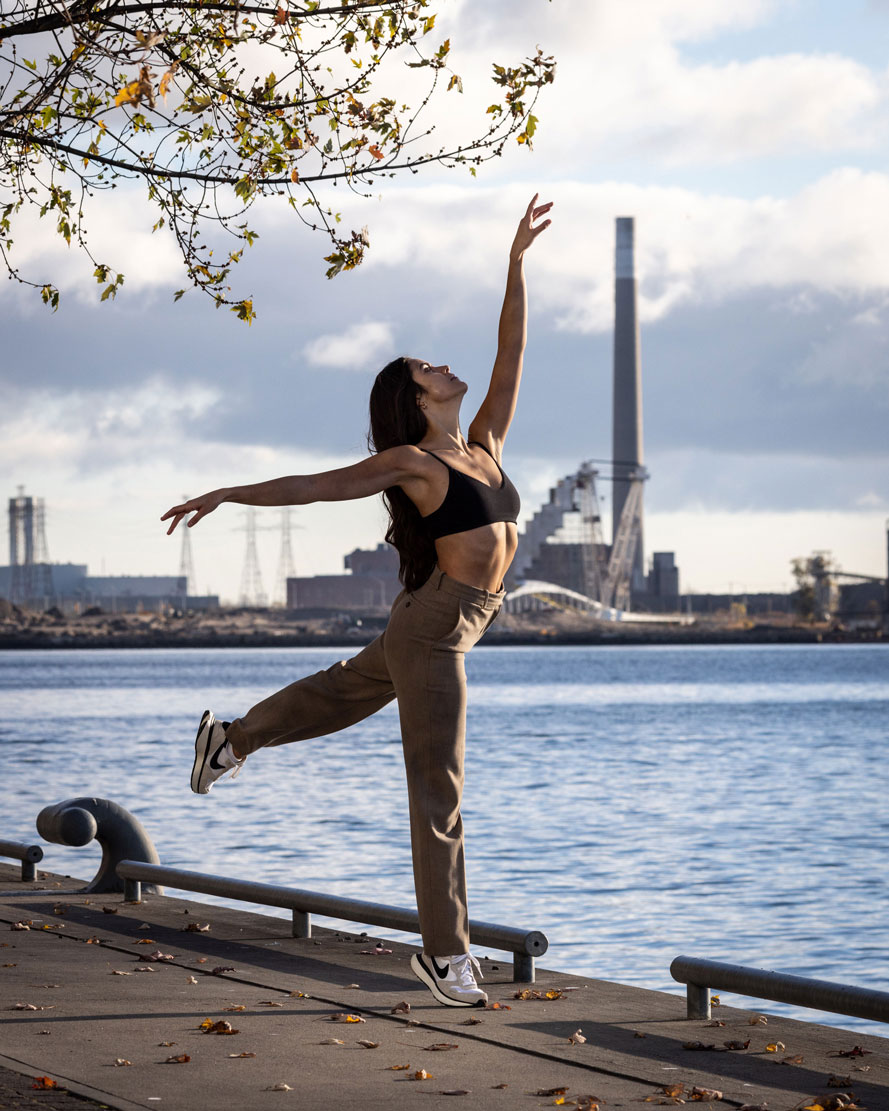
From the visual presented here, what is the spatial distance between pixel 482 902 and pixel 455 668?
12.4 m

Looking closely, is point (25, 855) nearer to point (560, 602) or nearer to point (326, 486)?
point (326, 486)

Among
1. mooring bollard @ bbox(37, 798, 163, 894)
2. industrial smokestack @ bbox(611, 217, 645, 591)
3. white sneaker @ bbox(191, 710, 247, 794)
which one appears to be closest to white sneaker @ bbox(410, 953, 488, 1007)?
white sneaker @ bbox(191, 710, 247, 794)

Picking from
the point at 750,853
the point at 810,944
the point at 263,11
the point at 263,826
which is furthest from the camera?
the point at 263,826

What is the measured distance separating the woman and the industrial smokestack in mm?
141633

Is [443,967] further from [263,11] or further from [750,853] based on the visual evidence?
[750,853]

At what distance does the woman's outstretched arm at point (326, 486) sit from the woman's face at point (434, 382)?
29cm

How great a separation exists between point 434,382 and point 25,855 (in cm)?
511

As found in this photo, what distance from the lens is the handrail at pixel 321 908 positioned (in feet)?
21.9

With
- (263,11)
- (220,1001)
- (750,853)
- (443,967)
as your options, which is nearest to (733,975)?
(443,967)

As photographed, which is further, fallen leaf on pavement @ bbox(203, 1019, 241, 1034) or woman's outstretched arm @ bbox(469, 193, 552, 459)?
woman's outstretched arm @ bbox(469, 193, 552, 459)

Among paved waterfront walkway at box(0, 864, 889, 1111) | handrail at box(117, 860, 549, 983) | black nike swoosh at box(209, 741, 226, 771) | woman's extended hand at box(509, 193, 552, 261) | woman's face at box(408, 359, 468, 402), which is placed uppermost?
woman's extended hand at box(509, 193, 552, 261)

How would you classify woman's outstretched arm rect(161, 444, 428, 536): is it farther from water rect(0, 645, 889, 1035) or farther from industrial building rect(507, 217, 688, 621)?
industrial building rect(507, 217, 688, 621)

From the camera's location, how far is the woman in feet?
18.9

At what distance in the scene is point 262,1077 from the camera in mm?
5117
